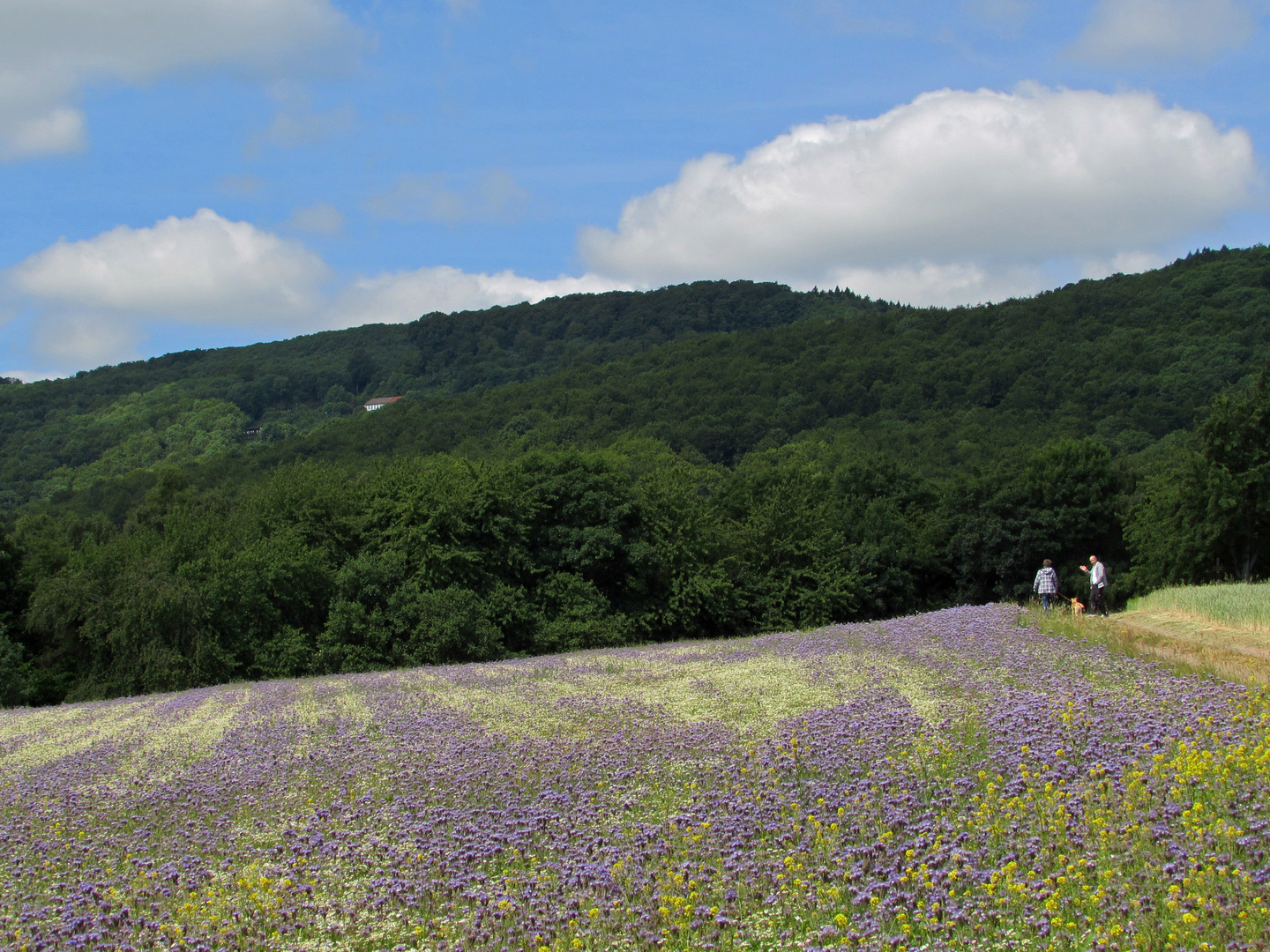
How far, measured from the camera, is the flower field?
25.0 feet

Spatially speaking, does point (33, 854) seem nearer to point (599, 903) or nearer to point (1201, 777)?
point (599, 903)

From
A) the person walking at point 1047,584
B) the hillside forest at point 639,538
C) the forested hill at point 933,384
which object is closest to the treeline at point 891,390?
the forested hill at point 933,384

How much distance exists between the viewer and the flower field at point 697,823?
7.62 meters

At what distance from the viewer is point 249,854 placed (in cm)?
1010

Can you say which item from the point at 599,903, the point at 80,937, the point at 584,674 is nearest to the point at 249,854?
the point at 80,937

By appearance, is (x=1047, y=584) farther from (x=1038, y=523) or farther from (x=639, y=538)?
(x=1038, y=523)

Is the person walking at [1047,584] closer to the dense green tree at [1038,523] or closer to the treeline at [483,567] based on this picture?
the treeline at [483,567]

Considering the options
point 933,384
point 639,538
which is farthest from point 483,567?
point 933,384

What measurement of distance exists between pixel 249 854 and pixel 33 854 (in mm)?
2424

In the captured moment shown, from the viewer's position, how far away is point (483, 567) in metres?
46.8

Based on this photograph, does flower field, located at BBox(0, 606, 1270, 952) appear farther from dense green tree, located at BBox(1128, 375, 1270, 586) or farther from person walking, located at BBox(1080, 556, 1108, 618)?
dense green tree, located at BBox(1128, 375, 1270, 586)

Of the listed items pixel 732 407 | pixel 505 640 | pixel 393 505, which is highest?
pixel 732 407

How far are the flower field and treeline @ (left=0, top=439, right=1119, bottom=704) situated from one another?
23.5m

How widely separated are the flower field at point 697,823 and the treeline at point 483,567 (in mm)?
23495
